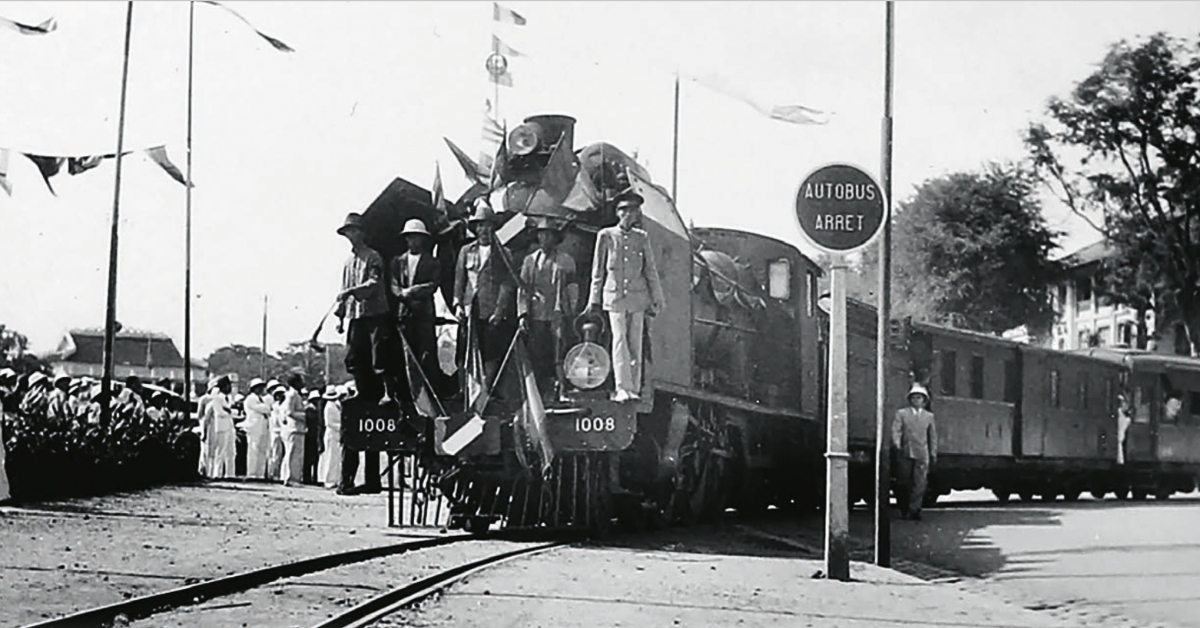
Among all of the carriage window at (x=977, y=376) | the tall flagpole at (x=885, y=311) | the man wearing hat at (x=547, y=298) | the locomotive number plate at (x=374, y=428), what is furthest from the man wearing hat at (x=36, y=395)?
the carriage window at (x=977, y=376)

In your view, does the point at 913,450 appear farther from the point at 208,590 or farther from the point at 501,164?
the point at 208,590

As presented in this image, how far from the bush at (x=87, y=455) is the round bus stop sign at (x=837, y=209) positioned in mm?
8766

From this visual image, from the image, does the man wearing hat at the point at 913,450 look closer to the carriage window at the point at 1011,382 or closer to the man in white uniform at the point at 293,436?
the carriage window at the point at 1011,382

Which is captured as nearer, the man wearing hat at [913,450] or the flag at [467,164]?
the flag at [467,164]

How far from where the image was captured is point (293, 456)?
2336 cm

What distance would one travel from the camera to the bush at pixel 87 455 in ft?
51.6

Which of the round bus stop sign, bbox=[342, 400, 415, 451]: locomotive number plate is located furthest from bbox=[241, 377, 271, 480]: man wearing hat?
the round bus stop sign

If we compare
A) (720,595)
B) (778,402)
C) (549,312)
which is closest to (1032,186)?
(778,402)

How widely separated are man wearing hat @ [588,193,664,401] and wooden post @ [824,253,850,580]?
2.21 meters

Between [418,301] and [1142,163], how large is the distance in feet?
21.1

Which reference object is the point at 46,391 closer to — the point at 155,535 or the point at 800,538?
the point at 155,535

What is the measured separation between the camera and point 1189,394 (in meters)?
23.1

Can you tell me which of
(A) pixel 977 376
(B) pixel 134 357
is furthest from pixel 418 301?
(B) pixel 134 357

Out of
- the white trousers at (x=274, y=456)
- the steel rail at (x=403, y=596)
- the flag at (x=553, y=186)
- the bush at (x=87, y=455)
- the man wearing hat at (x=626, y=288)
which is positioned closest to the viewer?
the steel rail at (x=403, y=596)
